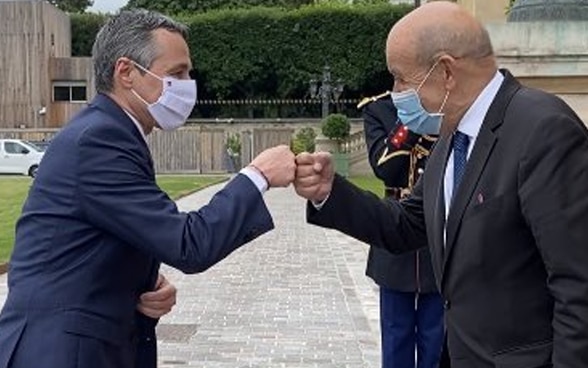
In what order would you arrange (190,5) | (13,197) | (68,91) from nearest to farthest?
(13,197)
(68,91)
(190,5)

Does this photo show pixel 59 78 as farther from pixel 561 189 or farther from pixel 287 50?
pixel 561 189

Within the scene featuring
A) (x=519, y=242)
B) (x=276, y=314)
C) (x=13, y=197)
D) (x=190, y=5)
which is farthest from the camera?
(x=190, y=5)

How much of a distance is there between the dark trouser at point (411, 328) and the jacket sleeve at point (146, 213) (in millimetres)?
2631

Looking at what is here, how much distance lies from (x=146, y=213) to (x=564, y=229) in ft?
3.88

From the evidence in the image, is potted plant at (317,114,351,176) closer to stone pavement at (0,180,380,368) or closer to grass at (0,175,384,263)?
grass at (0,175,384,263)

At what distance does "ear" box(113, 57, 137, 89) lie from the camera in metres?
3.07

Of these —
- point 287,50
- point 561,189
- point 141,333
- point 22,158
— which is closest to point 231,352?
point 141,333

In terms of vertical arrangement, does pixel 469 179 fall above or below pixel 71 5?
below

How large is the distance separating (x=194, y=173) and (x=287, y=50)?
874 centimetres

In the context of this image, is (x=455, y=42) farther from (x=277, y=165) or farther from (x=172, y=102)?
(x=172, y=102)

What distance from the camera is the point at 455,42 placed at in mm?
2973

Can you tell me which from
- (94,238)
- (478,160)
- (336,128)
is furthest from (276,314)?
(336,128)

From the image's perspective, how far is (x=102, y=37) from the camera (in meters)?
3.13

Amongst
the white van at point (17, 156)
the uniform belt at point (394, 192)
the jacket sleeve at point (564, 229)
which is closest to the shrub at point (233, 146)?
the white van at point (17, 156)
